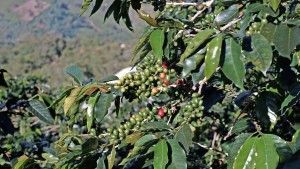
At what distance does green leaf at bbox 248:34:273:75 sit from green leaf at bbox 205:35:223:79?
0.30 ft

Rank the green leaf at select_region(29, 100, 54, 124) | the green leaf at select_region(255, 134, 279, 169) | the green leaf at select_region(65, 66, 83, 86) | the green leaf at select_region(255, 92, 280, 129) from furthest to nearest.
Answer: the green leaf at select_region(29, 100, 54, 124) → the green leaf at select_region(65, 66, 83, 86) → the green leaf at select_region(255, 92, 280, 129) → the green leaf at select_region(255, 134, 279, 169)

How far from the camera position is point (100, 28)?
194ft

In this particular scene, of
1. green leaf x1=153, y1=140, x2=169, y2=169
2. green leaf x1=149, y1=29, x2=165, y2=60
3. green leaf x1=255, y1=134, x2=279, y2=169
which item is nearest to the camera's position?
green leaf x1=255, y1=134, x2=279, y2=169

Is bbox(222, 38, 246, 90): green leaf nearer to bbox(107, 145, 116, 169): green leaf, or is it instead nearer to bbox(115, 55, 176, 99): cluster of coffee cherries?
bbox(115, 55, 176, 99): cluster of coffee cherries

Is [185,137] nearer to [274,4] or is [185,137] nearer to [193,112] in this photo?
[193,112]

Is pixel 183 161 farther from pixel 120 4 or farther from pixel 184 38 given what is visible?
pixel 120 4

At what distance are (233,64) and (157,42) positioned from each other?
0.26m

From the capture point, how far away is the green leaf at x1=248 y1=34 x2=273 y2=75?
1166mm

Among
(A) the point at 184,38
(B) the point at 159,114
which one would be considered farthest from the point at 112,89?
(A) the point at 184,38

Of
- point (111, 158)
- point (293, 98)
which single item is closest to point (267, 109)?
point (293, 98)

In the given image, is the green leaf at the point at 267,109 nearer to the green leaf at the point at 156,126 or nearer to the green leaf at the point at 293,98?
the green leaf at the point at 293,98

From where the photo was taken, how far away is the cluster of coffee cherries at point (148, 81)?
149 cm

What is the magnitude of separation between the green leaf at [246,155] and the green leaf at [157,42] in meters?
0.35

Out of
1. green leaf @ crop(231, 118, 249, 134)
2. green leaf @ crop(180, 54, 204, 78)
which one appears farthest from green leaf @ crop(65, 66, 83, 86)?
green leaf @ crop(231, 118, 249, 134)
